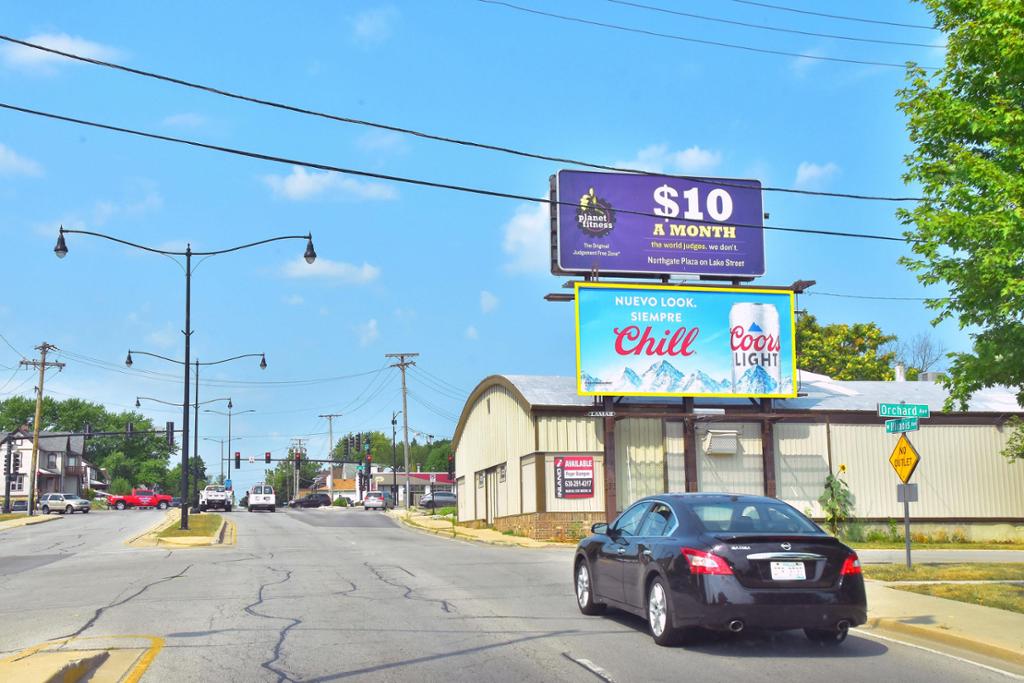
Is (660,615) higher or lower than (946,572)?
higher

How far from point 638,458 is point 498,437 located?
796 centimetres

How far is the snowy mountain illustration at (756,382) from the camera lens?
32.8 meters

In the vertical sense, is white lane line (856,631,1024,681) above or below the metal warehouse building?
below

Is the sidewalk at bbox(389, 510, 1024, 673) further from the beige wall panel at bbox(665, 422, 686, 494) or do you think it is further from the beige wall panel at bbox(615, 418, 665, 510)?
the beige wall panel at bbox(665, 422, 686, 494)

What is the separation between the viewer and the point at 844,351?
64562mm

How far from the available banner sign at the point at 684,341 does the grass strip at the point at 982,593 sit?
54.8ft

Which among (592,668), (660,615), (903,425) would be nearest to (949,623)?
(660,615)

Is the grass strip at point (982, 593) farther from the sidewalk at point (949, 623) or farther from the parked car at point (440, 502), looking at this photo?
the parked car at point (440, 502)

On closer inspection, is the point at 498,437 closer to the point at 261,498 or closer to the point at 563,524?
the point at 563,524

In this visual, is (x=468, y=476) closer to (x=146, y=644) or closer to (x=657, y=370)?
(x=657, y=370)

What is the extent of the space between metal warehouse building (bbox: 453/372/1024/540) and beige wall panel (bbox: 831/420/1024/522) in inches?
1.3

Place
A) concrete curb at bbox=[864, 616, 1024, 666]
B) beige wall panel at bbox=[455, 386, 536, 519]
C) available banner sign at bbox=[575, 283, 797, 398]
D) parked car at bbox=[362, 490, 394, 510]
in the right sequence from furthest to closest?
parked car at bbox=[362, 490, 394, 510] < beige wall panel at bbox=[455, 386, 536, 519] < available banner sign at bbox=[575, 283, 797, 398] < concrete curb at bbox=[864, 616, 1024, 666]

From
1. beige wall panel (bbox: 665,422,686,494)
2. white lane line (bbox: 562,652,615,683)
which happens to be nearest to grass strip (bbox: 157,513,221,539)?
beige wall panel (bbox: 665,422,686,494)

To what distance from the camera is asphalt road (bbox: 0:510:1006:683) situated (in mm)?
8883
